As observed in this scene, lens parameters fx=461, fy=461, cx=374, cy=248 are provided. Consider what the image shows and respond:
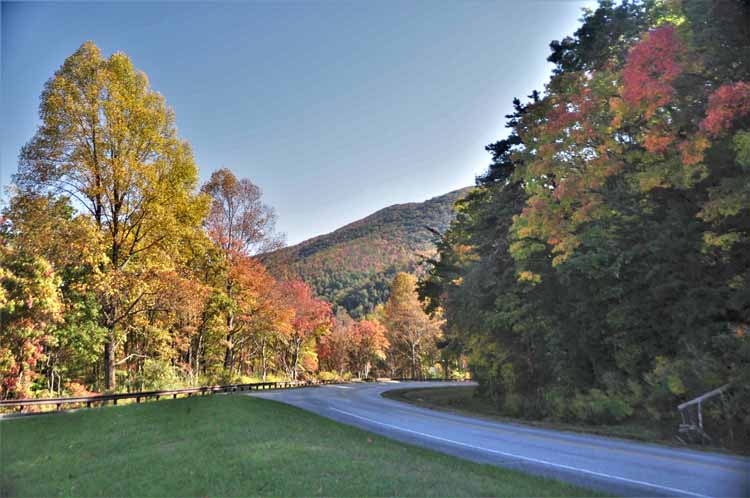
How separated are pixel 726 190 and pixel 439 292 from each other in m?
25.9

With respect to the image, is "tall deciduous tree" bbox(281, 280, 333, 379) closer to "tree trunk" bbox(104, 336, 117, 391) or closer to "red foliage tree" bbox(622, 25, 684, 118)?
"tree trunk" bbox(104, 336, 117, 391)

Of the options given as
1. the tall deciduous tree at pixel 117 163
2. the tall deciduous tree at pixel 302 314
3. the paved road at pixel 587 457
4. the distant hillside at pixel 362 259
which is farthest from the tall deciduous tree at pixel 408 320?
the paved road at pixel 587 457

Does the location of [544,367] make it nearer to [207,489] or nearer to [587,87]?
[587,87]

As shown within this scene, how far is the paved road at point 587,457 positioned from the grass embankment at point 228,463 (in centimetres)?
99

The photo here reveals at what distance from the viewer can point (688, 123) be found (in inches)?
497

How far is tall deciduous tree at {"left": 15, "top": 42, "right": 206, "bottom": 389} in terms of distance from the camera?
763 inches

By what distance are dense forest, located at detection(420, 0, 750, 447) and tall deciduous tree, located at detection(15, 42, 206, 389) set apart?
49.4ft

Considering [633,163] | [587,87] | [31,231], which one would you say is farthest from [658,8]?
[31,231]

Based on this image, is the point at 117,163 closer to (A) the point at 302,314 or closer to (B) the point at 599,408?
(B) the point at 599,408

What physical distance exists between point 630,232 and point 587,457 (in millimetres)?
8957

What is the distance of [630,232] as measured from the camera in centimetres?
1587

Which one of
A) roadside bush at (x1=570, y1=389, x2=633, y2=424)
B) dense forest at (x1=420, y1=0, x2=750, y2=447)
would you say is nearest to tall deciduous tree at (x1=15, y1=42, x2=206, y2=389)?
dense forest at (x1=420, y1=0, x2=750, y2=447)

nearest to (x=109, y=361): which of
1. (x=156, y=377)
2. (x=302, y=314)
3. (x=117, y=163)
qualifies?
(x=156, y=377)

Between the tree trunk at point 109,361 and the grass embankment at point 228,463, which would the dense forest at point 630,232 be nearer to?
the grass embankment at point 228,463
